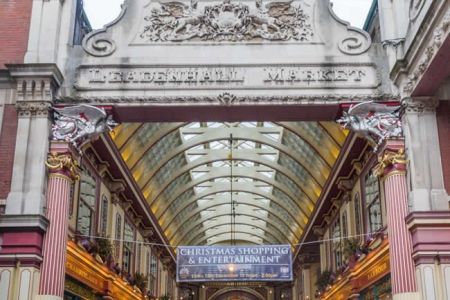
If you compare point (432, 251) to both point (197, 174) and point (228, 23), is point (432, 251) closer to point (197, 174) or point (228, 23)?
point (228, 23)

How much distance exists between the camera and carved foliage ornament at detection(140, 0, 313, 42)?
15008 millimetres

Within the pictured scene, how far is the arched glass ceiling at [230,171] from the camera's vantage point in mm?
24281

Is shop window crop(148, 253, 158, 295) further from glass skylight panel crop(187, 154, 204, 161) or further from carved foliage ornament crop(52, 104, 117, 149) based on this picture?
carved foliage ornament crop(52, 104, 117, 149)

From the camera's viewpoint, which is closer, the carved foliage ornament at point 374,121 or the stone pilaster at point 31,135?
the stone pilaster at point 31,135

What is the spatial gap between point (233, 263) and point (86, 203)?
17.9 feet

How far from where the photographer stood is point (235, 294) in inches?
2245

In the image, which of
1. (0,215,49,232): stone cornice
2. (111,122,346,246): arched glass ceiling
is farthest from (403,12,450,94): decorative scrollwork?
(0,215,49,232): stone cornice

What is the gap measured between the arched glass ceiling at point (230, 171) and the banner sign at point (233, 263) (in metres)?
6.27

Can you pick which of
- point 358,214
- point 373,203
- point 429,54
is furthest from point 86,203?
point 429,54

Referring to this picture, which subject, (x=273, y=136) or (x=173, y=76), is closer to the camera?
(x=173, y=76)

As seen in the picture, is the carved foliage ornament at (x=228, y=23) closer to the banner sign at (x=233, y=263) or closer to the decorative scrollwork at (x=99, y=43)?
the decorative scrollwork at (x=99, y=43)

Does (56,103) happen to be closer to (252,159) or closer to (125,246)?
(125,246)

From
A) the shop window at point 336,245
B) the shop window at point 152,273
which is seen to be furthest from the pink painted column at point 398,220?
the shop window at point 152,273

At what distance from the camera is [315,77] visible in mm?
14523
